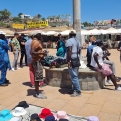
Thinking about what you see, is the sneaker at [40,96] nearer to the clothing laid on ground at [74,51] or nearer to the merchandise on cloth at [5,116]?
the clothing laid on ground at [74,51]

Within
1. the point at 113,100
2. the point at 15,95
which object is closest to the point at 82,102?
the point at 113,100

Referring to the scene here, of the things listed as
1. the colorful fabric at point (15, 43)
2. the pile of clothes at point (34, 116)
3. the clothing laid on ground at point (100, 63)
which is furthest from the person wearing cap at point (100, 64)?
the colorful fabric at point (15, 43)

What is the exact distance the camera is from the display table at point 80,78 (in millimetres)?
4867

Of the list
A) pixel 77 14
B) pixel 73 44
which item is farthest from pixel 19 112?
pixel 77 14

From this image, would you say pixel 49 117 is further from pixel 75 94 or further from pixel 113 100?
pixel 113 100

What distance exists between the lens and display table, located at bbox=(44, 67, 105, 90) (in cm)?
487

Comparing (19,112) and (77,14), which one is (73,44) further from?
(77,14)

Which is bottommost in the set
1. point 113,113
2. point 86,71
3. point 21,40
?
point 113,113

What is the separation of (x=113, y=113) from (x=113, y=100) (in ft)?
2.26

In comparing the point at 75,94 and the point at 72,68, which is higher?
the point at 72,68

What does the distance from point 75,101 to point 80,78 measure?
85cm

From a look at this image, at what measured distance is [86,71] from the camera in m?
4.80

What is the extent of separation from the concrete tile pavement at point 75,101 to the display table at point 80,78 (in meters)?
0.17

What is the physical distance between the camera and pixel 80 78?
16.1 feet
